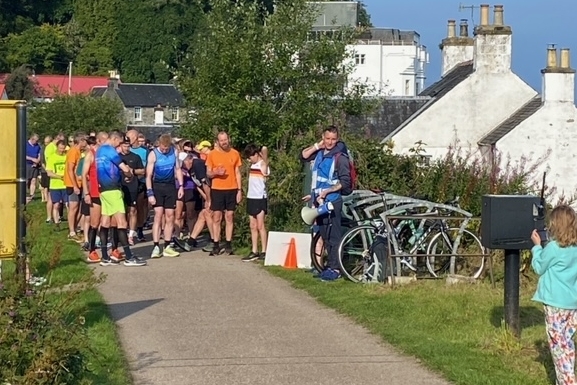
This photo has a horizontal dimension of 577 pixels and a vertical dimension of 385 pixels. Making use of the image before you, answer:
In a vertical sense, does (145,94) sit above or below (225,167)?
above

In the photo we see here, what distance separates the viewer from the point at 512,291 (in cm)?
964

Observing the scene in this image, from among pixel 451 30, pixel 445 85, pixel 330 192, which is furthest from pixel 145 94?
pixel 330 192

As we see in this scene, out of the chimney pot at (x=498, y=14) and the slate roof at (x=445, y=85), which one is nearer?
the chimney pot at (x=498, y=14)

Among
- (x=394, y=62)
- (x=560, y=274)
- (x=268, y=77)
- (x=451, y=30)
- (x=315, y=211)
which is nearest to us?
(x=560, y=274)

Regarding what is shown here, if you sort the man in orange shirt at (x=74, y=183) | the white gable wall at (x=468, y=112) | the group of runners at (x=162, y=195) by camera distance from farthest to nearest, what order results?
the white gable wall at (x=468, y=112), the man in orange shirt at (x=74, y=183), the group of runners at (x=162, y=195)

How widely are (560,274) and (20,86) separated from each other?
78.7 metres

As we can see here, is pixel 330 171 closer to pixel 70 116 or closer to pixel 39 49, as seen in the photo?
pixel 70 116

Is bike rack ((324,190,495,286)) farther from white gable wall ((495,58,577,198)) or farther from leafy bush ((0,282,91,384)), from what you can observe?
white gable wall ((495,58,577,198))

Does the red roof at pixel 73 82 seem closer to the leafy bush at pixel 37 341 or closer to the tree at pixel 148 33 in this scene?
the tree at pixel 148 33

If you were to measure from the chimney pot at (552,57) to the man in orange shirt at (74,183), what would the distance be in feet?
60.3

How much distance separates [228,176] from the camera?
54.0 feet

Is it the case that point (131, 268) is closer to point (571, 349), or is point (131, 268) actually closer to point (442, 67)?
point (571, 349)

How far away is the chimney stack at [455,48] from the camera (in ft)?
142

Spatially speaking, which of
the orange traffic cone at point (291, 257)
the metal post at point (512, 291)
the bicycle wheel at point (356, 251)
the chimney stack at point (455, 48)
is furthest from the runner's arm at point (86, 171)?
the chimney stack at point (455, 48)
